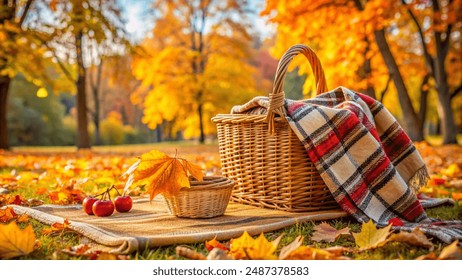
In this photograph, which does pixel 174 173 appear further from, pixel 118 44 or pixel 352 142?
pixel 118 44

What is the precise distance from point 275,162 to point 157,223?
67cm

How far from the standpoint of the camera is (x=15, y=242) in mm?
1486

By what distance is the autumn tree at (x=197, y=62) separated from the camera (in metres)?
13.7

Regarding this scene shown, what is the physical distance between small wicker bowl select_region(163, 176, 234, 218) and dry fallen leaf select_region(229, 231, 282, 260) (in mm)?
640

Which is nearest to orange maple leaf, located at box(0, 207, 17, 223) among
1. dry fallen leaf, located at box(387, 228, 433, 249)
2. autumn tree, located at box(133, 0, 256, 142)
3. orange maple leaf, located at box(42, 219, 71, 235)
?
orange maple leaf, located at box(42, 219, 71, 235)

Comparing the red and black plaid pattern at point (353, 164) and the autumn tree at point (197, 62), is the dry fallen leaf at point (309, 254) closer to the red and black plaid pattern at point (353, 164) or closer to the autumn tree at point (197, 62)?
the red and black plaid pattern at point (353, 164)

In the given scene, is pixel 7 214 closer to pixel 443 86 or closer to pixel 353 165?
pixel 353 165

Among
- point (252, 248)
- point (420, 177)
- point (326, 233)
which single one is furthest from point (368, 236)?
point (420, 177)

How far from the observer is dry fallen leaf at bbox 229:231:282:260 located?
4.61ft

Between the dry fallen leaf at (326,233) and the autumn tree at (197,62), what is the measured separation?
11989mm
